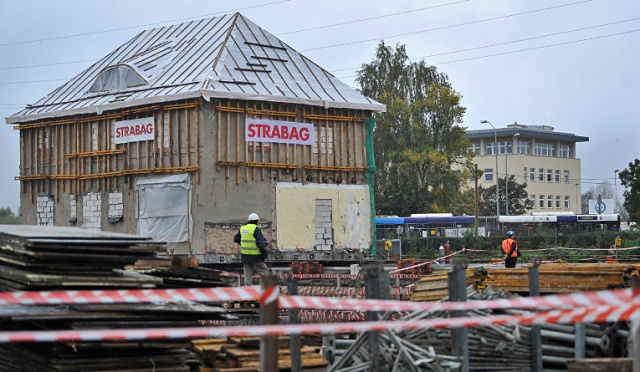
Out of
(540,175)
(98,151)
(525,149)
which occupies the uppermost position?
(525,149)

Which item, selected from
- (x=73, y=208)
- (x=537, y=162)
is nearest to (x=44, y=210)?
(x=73, y=208)

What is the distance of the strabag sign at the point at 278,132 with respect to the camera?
118ft

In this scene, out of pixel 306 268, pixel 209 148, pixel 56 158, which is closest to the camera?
pixel 306 268

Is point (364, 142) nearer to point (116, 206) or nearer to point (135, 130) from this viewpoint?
point (135, 130)

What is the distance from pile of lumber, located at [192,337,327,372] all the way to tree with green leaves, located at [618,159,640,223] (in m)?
40.8

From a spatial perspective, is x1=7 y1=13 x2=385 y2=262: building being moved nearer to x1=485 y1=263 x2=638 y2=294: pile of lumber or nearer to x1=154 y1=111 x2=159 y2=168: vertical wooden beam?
x1=154 y1=111 x2=159 y2=168: vertical wooden beam

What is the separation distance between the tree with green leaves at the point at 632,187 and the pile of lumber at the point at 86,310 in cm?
4262

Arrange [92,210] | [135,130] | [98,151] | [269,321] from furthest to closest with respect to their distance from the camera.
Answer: [92,210], [98,151], [135,130], [269,321]

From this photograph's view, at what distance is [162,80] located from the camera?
3734 centimetres

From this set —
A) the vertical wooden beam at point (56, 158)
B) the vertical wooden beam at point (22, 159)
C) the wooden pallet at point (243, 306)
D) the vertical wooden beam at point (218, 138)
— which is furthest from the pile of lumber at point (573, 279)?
the vertical wooden beam at point (22, 159)

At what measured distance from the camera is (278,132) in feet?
120

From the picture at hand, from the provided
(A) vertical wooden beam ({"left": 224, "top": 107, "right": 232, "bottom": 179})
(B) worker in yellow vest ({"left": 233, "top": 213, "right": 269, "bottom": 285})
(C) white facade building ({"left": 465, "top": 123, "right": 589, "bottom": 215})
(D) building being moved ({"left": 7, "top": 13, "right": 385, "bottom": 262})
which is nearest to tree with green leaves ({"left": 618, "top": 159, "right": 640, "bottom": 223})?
(D) building being moved ({"left": 7, "top": 13, "right": 385, "bottom": 262})

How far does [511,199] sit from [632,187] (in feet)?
130

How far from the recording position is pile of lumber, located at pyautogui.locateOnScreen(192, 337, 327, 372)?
11.6 metres
